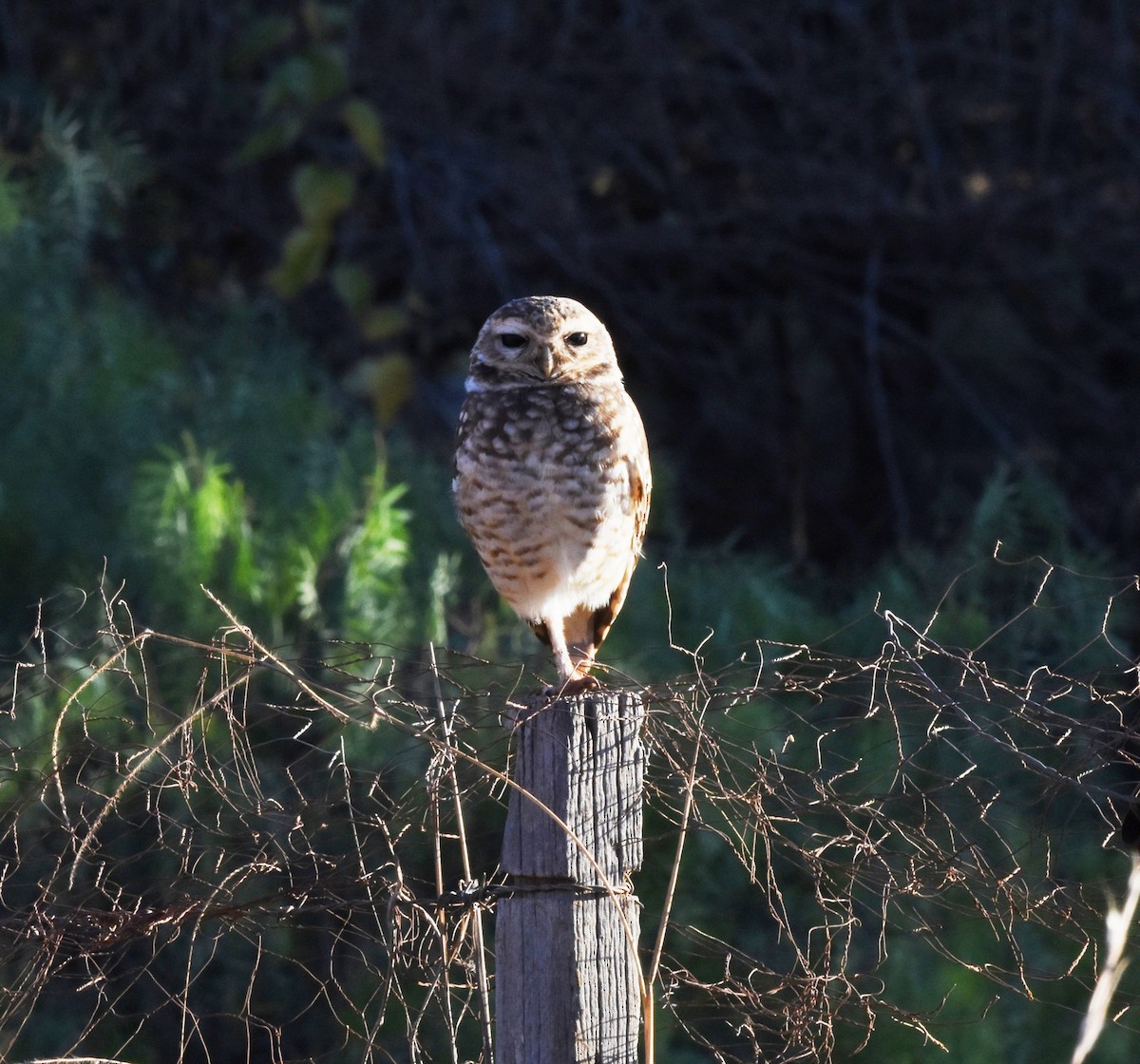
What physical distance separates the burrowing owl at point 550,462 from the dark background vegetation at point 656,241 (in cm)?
188

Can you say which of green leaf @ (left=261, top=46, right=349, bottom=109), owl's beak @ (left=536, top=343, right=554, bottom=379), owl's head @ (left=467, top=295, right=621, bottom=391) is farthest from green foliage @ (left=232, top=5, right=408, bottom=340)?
owl's beak @ (left=536, top=343, right=554, bottom=379)

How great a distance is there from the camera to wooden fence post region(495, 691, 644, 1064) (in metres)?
1.78

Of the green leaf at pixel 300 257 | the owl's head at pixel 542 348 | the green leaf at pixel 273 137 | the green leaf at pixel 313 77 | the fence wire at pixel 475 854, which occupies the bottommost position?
the fence wire at pixel 475 854

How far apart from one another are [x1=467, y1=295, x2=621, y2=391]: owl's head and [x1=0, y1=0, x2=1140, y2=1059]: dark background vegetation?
1.90 m

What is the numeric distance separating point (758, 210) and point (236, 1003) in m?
3.95

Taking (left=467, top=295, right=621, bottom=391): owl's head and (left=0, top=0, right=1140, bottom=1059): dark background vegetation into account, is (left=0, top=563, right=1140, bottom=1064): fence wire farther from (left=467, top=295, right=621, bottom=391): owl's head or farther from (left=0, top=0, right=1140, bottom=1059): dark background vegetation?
(left=0, top=0, right=1140, bottom=1059): dark background vegetation

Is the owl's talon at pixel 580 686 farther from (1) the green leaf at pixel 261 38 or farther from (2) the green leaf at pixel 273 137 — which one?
(1) the green leaf at pixel 261 38

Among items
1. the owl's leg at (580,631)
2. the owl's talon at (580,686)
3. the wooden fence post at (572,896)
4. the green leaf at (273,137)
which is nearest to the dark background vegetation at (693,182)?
the green leaf at (273,137)

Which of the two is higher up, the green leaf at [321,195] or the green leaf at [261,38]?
the green leaf at [261,38]

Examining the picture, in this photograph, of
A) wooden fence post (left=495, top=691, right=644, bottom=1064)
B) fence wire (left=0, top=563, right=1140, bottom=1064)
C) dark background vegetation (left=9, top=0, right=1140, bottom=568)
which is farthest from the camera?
dark background vegetation (left=9, top=0, right=1140, bottom=568)

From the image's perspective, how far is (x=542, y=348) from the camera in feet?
10.8

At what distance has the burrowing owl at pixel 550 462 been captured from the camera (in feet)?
10.5

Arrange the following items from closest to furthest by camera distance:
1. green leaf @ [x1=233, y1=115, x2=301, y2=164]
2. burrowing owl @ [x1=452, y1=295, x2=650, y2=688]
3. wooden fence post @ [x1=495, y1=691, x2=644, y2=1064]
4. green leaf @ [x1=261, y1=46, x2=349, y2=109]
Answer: wooden fence post @ [x1=495, y1=691, x2=644, y2=1064]
burrowing owl @ [x1=452, y1=295, x2=650, y2=688]
green leaf @ [x1=261, y1=46, x2=349, y2=109]
green leaf @ [x1=233, y1=115, x2=301, y2=164]

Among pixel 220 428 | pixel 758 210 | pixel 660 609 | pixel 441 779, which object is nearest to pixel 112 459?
pixel 220 428
